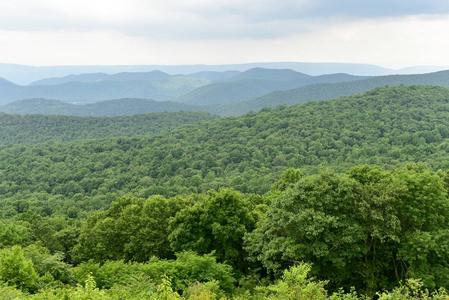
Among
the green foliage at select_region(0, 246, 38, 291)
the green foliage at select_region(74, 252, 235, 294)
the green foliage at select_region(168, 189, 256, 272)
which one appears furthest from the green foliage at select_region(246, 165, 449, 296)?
the green foliage at select_region(0, 246, 38, 291)

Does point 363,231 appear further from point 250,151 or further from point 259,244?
point 250,151

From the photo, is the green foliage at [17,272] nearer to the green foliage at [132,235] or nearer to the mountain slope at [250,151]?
the green foliage at [132,235]

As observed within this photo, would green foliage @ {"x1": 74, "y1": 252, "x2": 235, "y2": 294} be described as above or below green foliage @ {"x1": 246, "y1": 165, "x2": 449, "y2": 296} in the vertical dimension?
below

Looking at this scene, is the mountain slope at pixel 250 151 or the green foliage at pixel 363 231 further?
the mountain slope at pixel 250 151

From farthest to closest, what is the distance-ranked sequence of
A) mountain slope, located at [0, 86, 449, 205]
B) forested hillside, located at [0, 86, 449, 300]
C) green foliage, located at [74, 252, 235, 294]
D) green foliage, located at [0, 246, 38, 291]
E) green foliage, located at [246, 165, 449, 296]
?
mountain slope, located at [0, 86, 449, 205] < green foliage, located at [74, 252, 235, 294] < green foliage, located at [246, 165, 449, 296] < green foliage, located at [0, 246, 38, 291] < forested hillside, located at [0, 86, 449, 300]

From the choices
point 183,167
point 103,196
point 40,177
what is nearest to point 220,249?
point 103,196

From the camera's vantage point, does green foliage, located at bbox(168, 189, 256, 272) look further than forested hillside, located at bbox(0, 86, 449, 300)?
Yes

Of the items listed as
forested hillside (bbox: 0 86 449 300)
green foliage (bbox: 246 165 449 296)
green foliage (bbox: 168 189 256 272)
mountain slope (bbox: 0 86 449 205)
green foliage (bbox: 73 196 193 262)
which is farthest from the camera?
mountain slope (bbox: 0 86 449 205)

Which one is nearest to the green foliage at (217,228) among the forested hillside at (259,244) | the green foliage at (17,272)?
the forested hillside at (259,244)

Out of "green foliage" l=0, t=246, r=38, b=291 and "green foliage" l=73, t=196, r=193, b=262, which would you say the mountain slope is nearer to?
"green foliage" l=73, t=196, r=193, b=262

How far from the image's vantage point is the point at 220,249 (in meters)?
29.8

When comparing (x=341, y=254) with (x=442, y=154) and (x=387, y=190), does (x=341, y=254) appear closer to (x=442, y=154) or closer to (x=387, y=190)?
(x=387, y=190)

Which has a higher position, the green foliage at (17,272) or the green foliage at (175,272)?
the green foliage at (17,272)

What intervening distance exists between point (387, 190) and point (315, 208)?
5.23m
